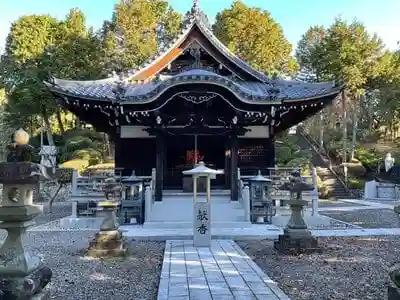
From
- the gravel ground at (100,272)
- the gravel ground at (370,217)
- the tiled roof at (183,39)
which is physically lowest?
the gravel ground at (100,272)

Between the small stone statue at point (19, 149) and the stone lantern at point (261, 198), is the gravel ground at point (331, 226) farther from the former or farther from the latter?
the small stone statue at point (19, 149)

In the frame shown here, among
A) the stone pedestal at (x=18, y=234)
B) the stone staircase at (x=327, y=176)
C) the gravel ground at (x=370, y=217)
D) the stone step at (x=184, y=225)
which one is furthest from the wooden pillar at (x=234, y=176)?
the stone staircase at (x=327, y=176)

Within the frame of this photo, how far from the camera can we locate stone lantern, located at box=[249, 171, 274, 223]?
1368 centimetres

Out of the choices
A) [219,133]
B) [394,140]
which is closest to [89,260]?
[219,133]

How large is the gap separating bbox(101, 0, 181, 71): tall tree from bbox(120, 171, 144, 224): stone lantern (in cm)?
1843

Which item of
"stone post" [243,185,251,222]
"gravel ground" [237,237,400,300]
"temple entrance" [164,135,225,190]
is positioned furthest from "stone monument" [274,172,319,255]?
"temple entrance" [164,135,225,190]

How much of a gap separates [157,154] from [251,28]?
2054 centimetres

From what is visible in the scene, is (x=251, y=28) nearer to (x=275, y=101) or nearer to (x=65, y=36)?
(x=65, y=36)

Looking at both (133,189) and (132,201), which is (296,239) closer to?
(132,201)

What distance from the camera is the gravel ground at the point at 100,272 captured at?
5836 mm

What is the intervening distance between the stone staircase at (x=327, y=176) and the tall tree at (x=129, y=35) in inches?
605

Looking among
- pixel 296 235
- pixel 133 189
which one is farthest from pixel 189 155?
pixel 296 235

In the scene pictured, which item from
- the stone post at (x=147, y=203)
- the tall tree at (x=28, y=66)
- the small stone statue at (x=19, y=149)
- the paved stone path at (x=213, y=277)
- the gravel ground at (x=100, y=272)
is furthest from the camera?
the tall tree at (x=28, y=66)

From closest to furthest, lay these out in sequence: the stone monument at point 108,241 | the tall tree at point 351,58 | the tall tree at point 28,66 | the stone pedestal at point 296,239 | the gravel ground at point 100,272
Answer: the gravel ground at point 100,272 < the stone monument at point 108,241 < the stone pedestal at point 296,239 < the tall tree at point 351,58 < the tall tree at point 28,66
